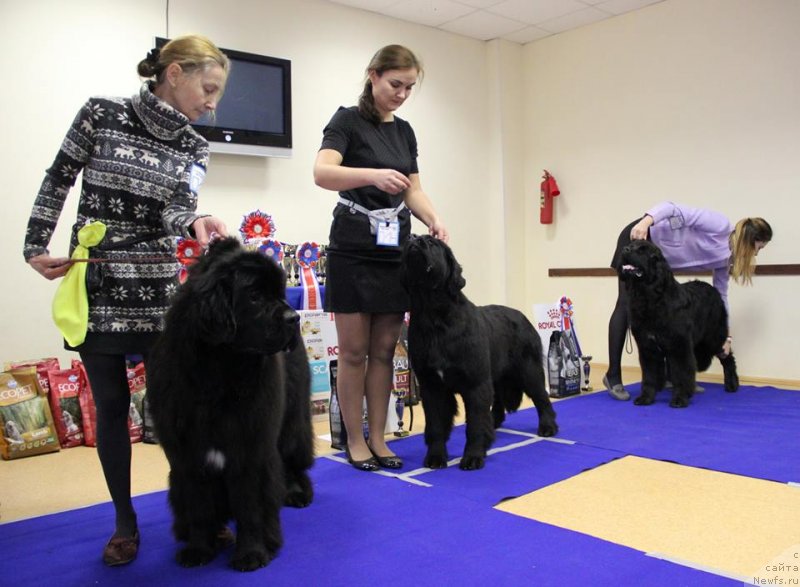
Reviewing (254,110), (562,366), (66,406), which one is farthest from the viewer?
(254,110)

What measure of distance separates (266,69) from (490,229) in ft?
9.86

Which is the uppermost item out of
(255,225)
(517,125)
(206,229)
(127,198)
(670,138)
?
(517,125)

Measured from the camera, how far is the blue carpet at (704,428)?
3.14m

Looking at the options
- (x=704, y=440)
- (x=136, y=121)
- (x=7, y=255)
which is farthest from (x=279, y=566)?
(x=7, y=255)

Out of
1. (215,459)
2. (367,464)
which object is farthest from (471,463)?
(215,459)

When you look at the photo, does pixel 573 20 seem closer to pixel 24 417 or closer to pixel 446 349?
pixel 446 349

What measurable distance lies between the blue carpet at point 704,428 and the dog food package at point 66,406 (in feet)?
8.48

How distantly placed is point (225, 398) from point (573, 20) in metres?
5.90

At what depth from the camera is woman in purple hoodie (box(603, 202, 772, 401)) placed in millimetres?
4684

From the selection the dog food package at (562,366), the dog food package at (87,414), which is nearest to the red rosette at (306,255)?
the dog food package at (87,414)

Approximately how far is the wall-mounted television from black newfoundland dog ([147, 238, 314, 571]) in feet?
10.8

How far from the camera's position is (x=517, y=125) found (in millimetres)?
7234

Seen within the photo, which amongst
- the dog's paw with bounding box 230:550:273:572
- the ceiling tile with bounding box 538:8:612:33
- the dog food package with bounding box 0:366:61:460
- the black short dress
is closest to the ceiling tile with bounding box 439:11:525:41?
the ceiling tile with bounding box 538:8:612:33

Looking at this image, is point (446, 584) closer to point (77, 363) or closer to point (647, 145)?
point (77, 363)
